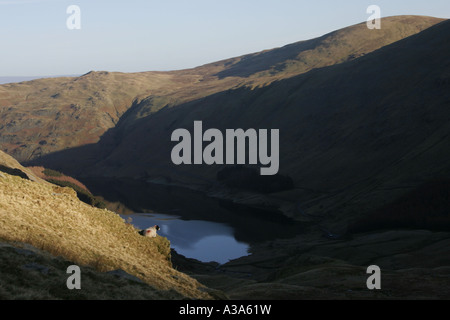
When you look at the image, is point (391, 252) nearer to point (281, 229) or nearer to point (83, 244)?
point (281, 229)

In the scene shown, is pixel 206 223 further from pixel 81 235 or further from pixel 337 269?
pixel 81 235

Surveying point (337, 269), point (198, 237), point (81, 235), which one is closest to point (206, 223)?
point (198, 237)

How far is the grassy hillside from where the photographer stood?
3181 cm

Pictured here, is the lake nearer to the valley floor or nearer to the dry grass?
the valley floor

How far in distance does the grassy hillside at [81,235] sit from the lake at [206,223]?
57.3 meters

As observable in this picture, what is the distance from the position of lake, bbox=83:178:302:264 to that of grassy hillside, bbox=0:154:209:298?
57.3m

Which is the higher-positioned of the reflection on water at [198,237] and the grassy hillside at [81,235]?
the grassy hillside at [81,235]

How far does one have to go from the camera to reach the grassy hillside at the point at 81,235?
3181 centimetres

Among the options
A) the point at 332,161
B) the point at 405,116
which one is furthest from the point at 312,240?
the point at 405,116

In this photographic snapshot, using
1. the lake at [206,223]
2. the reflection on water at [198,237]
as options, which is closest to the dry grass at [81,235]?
the lake at [206,223]

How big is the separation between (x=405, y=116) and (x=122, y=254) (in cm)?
17108

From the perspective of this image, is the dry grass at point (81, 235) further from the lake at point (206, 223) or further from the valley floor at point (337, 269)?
the lake at point (206, 223)

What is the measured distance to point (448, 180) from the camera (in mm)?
130875

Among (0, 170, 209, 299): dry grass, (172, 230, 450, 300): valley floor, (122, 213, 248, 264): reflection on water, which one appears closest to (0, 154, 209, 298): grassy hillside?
(0, 170, 209, 299): dry grass
